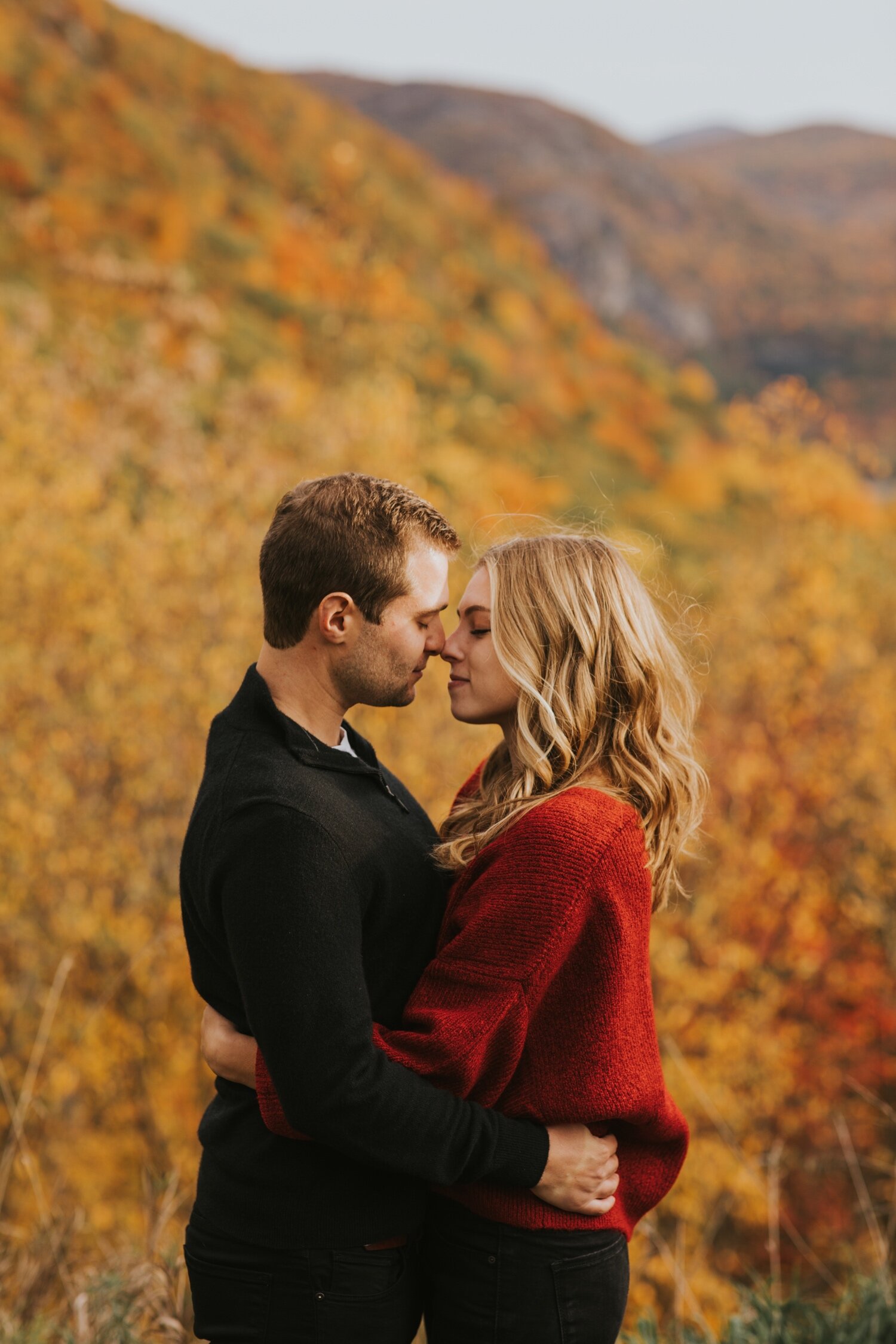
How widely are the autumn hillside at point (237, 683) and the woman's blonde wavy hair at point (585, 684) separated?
0.69 feet

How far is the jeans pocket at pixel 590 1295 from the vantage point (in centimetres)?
155

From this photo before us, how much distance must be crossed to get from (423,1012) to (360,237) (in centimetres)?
2192

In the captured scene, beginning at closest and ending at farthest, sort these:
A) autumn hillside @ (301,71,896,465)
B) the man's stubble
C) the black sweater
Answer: the black sweater
the man's stubble
autumn hillside @ (301,71,896,465)

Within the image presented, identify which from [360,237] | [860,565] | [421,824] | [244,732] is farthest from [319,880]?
[360,237]

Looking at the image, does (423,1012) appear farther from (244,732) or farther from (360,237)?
(360,237)

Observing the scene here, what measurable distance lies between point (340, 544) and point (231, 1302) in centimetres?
106

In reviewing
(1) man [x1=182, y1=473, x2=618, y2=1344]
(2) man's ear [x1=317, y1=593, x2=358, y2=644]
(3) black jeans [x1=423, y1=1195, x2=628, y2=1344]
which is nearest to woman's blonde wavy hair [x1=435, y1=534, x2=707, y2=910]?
(1) man [x1=182, y1=473, x2=618, y2=1344]

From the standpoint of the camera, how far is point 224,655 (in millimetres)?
6324

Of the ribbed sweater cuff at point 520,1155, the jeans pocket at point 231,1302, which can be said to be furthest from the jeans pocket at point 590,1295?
the jeans pocket at point 231,1302

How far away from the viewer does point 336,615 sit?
5.05 feet

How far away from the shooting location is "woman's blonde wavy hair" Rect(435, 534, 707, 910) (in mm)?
1663

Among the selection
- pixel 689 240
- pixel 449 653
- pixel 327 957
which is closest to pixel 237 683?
pixel 449 653

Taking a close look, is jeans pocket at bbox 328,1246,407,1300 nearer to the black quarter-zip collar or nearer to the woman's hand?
the woman's hand

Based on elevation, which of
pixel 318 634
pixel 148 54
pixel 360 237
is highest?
pixel 148 54
